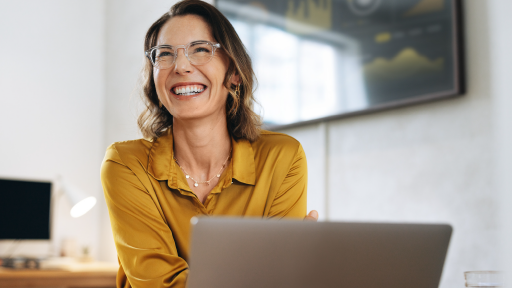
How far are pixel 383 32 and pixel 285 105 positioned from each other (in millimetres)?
610

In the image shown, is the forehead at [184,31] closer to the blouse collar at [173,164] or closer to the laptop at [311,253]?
the blouse collar at [173,164]

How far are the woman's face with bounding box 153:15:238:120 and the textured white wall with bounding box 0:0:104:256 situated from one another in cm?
222

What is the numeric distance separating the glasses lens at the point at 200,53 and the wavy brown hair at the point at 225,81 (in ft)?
0.15

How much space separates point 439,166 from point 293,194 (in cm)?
52

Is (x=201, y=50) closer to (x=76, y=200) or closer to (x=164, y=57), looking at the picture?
(x=164, y=57)

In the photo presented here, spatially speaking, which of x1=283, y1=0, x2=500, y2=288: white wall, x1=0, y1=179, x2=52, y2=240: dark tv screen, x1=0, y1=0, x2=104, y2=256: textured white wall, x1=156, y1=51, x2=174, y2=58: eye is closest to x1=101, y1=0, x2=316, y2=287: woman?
x1=156, y1=51, x2=174, y2=58: eye

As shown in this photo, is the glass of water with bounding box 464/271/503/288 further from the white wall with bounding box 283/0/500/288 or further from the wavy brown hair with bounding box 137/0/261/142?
the wavy brown hair with bounding box 137/0/261/142

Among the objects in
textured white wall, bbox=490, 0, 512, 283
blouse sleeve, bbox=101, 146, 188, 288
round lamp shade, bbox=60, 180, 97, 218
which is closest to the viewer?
textured white wall, bbox=490, 0, 512, 283

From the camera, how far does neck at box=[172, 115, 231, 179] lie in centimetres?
134

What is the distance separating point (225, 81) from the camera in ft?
4.45

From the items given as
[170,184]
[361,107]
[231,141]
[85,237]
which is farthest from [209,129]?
[85,237]

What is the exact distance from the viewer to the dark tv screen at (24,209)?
2.74m

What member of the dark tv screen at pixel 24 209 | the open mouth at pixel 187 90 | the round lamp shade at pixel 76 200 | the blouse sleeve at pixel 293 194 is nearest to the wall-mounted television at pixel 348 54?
the blouse sleeve at pixel 293 194

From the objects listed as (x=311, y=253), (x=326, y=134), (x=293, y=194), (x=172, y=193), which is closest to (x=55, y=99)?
(x=326, y=134)
